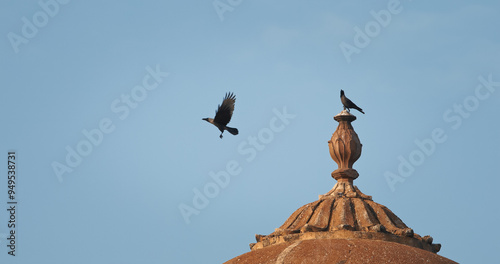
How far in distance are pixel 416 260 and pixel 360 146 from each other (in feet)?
8.90

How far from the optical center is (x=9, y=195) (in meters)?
28.9

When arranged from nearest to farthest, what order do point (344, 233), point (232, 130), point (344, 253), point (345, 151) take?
point (344, 253) < point (344, 233) < point (345, 151) < point (232, 130)

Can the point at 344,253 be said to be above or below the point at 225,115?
below

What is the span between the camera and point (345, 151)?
721 inches

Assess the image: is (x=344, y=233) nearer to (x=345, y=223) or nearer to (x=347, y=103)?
(x=345, y=223)

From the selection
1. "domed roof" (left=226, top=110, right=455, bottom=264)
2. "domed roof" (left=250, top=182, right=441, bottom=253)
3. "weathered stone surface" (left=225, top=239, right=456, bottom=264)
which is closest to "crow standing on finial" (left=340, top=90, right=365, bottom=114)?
"domed roof" (left=226, top=110, right=455, bottom=264)

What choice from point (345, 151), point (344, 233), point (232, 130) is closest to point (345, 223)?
point (344, 233)

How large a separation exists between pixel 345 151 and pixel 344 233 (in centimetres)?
185

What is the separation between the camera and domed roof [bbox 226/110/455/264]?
53.2 ft

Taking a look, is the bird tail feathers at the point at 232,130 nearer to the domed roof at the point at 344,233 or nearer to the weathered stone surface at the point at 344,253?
the domed roof at the point at 344,233

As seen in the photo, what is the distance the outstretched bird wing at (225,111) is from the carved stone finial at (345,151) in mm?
2765

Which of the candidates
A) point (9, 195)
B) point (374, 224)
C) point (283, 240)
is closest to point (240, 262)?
point (283, 240)

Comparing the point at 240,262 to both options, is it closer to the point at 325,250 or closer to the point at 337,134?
the point at 325,250

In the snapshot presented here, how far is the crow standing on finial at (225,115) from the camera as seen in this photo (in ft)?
68.0
